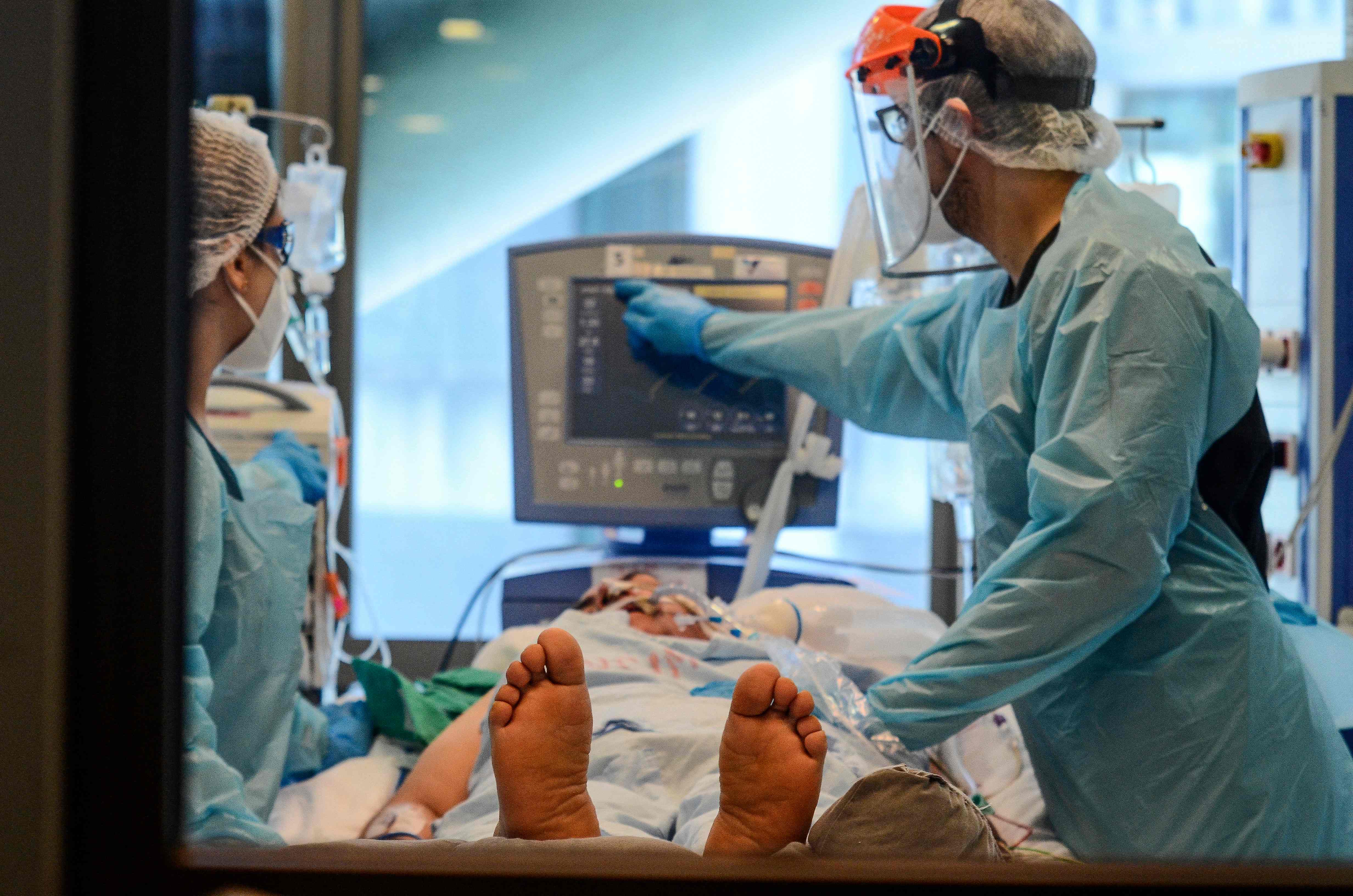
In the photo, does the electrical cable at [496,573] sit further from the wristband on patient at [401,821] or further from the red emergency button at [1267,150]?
the red emergency button at [1267,150]

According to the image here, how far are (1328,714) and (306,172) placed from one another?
1789 millimetres

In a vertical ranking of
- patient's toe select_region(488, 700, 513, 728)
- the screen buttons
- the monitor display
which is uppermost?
the monitor display

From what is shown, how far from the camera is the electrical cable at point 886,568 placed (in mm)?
2182

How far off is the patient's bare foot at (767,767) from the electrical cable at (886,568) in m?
1.10

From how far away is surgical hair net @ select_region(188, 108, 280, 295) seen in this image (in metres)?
1.29

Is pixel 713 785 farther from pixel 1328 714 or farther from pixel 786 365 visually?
pixel 786 365

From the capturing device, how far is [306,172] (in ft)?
6.81

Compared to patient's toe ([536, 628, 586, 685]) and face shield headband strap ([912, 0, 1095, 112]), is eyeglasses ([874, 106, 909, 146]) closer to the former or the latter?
face shield headband strap ([912, 0, 1095, 112])

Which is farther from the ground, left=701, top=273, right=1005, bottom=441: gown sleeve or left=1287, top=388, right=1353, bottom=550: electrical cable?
left=701, top=273, right=1005, bottom=441: gown sleeve

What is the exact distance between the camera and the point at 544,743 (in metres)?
1.07

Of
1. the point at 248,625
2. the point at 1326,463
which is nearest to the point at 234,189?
the point at 248,625

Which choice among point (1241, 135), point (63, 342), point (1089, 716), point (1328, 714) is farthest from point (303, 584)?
point (1241, 135)

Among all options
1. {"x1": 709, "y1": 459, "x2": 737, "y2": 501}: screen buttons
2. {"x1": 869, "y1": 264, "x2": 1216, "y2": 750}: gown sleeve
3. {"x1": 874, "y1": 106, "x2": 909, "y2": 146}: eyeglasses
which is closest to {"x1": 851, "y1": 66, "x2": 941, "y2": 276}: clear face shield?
{"x1": 874, "y1": 106, "x2": 909, "y2": 146}: eyeglasses

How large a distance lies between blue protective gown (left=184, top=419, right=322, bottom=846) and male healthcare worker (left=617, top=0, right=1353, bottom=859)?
2.32ft
